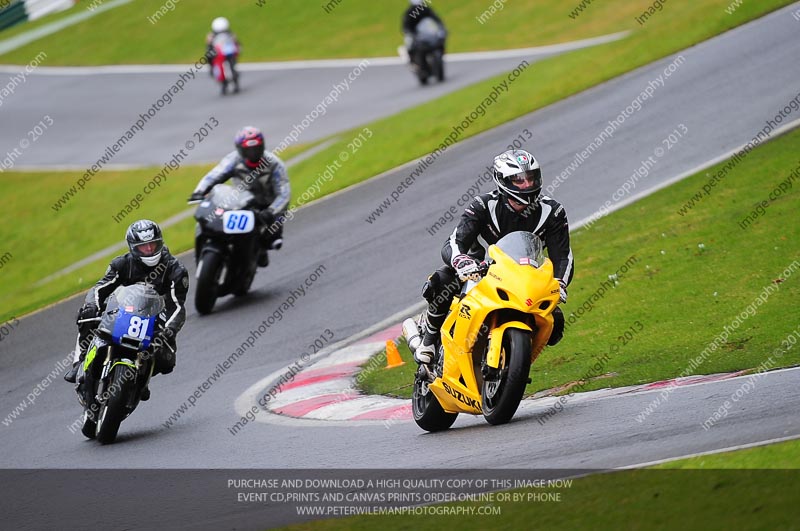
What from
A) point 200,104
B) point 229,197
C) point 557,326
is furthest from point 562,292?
point 200,104

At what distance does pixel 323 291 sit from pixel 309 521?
29.0 feet

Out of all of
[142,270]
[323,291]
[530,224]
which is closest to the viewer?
[530,224]

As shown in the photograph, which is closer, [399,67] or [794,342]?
[794,342]

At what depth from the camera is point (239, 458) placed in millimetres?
8930

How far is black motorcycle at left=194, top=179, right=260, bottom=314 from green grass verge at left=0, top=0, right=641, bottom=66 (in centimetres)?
1888

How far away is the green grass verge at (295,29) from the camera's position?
34.0 metres

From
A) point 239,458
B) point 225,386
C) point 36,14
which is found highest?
point 239,458

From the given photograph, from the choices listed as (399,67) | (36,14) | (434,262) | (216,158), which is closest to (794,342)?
(434,262)

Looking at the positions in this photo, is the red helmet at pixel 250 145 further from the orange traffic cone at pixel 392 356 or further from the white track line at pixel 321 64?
the white track line at pixel 321 64

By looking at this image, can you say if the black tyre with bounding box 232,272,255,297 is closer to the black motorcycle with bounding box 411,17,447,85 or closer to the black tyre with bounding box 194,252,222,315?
the black tyre with bounding box 194,252,222,315

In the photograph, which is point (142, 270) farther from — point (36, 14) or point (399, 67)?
point (36, 14)

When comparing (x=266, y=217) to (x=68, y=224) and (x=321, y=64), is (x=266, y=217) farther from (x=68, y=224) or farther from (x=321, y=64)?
(x=321, y=64)

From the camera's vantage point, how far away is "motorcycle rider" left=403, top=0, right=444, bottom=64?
29984 mm

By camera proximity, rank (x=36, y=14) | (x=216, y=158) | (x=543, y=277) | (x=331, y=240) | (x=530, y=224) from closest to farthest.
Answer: (x=543, y=277)
(x=530, y=224)
(x=331, y=240)
(x=216, y=158)
(x=36, y=14)
